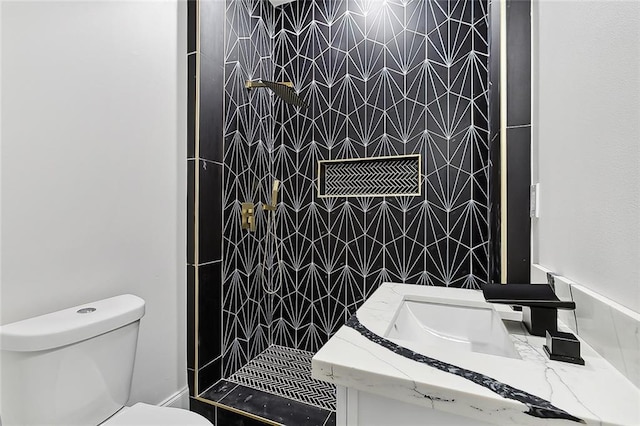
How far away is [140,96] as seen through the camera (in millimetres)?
1370

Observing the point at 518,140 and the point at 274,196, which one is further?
the point at 274,196

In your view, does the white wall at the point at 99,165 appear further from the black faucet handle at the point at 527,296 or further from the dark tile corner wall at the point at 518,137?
the dark tile corner wall at the point at 518,137

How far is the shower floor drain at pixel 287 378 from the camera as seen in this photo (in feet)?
5.33

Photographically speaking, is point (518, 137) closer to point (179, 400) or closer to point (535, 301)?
point (535, 301)

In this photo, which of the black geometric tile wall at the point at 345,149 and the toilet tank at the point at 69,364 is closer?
the toilet tank at the point at 69,364

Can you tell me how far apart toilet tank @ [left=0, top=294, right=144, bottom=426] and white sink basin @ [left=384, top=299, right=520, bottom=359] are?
92cm

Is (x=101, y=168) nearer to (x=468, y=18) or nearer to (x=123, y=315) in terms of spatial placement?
(x=123, y=315)

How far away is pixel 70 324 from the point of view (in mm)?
945

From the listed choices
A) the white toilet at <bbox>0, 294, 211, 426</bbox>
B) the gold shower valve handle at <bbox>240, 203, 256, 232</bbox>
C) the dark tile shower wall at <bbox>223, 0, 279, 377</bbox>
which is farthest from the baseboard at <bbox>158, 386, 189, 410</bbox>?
the gold shower valve handle at <bbox>240, 203, 256, 232</bbox>

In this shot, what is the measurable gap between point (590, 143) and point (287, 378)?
174 centimetres

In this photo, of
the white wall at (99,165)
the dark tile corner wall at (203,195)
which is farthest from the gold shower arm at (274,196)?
the white wall at (99,165)

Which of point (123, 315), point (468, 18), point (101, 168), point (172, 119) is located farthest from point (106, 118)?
point (468, 18)

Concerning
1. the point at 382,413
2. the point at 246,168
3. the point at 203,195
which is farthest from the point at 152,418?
the point at 246,168

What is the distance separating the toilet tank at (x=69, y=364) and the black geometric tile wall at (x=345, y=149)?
0.69 meters
